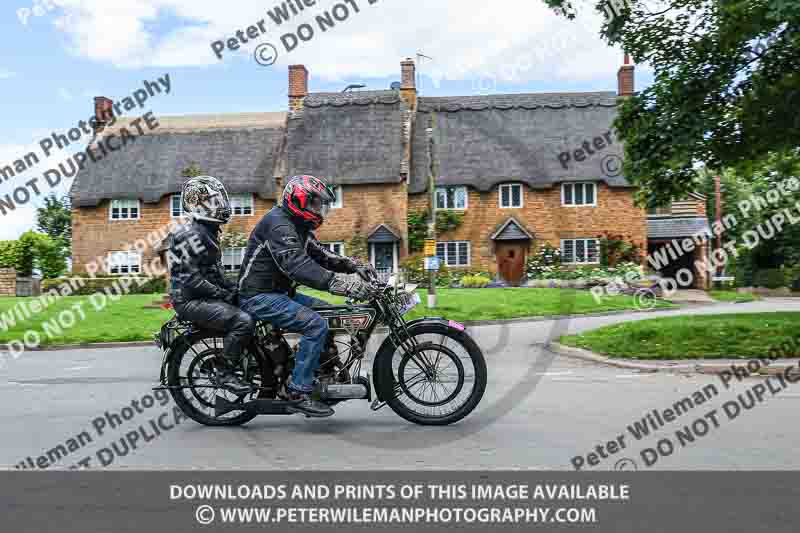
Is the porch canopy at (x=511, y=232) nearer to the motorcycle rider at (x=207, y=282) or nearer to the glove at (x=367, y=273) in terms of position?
the glove at (x=367, y=273)

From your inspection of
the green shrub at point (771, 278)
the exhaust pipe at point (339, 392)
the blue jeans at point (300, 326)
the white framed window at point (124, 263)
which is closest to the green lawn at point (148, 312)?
the blue jeans at point (300, 326)

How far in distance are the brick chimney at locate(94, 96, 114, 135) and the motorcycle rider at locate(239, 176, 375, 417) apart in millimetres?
45039

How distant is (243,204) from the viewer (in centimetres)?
4244

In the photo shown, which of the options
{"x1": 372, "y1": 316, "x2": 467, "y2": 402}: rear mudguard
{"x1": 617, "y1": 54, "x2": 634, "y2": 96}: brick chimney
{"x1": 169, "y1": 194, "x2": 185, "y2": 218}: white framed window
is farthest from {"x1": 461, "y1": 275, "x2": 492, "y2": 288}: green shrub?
{"x1": 372, "y1": 316, "x2": 467, "y2": 402}: rear mudguard

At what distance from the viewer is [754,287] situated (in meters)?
37.3

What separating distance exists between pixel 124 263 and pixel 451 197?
19089mm

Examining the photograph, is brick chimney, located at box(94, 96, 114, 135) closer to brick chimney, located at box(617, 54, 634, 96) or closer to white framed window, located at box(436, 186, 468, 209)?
white framed window, located at box(436, 186, 468, 209)

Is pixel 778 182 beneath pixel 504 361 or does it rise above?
above

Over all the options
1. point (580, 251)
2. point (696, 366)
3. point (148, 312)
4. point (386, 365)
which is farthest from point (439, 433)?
point (580, 251)

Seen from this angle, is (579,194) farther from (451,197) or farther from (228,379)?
(228,379)

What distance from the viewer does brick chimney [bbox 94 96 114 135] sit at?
4731cm
